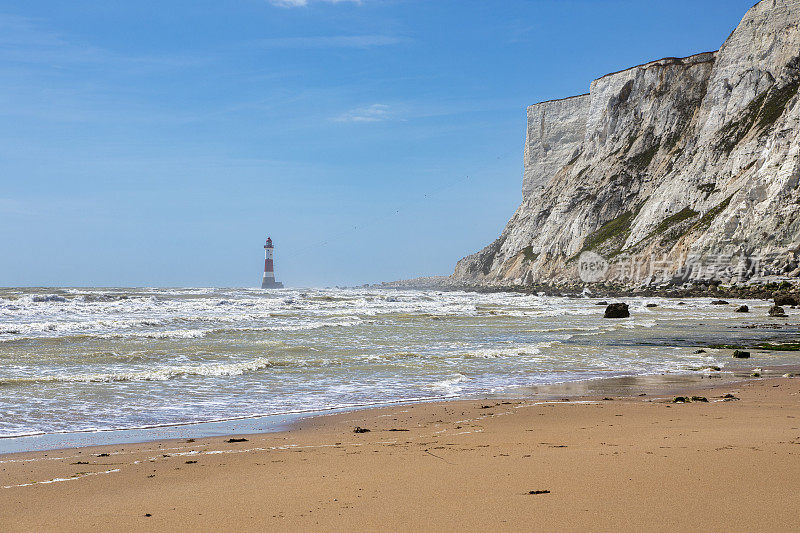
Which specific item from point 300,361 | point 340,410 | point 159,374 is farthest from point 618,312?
point 340,410

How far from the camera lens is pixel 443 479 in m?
4.79

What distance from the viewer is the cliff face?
166 ft

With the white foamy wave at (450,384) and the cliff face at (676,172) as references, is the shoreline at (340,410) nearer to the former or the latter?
the white foamy wave at (450,384)

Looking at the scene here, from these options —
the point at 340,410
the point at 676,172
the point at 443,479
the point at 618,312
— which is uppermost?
the point at 676,172

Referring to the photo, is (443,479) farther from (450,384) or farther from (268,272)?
(268,272)

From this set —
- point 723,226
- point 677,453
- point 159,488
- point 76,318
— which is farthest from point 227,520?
point 723,226

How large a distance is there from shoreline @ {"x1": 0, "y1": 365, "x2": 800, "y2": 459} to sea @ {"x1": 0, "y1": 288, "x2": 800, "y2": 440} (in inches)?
7.1

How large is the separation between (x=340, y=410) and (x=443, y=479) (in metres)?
4.58

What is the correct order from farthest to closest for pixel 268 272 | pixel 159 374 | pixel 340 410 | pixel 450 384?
pixel 268 272 → pixel 159 374 → pixel 450 384 → pixel 340 410

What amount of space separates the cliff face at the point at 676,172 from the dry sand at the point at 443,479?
45964 mm

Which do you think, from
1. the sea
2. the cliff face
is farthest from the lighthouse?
the sea

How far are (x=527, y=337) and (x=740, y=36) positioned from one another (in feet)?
201

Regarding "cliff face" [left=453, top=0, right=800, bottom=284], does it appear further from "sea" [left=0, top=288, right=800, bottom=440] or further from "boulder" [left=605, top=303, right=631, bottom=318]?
"sea" [left=0, top=288, right=800, bottom=440]

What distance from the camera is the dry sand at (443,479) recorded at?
3.85 m
